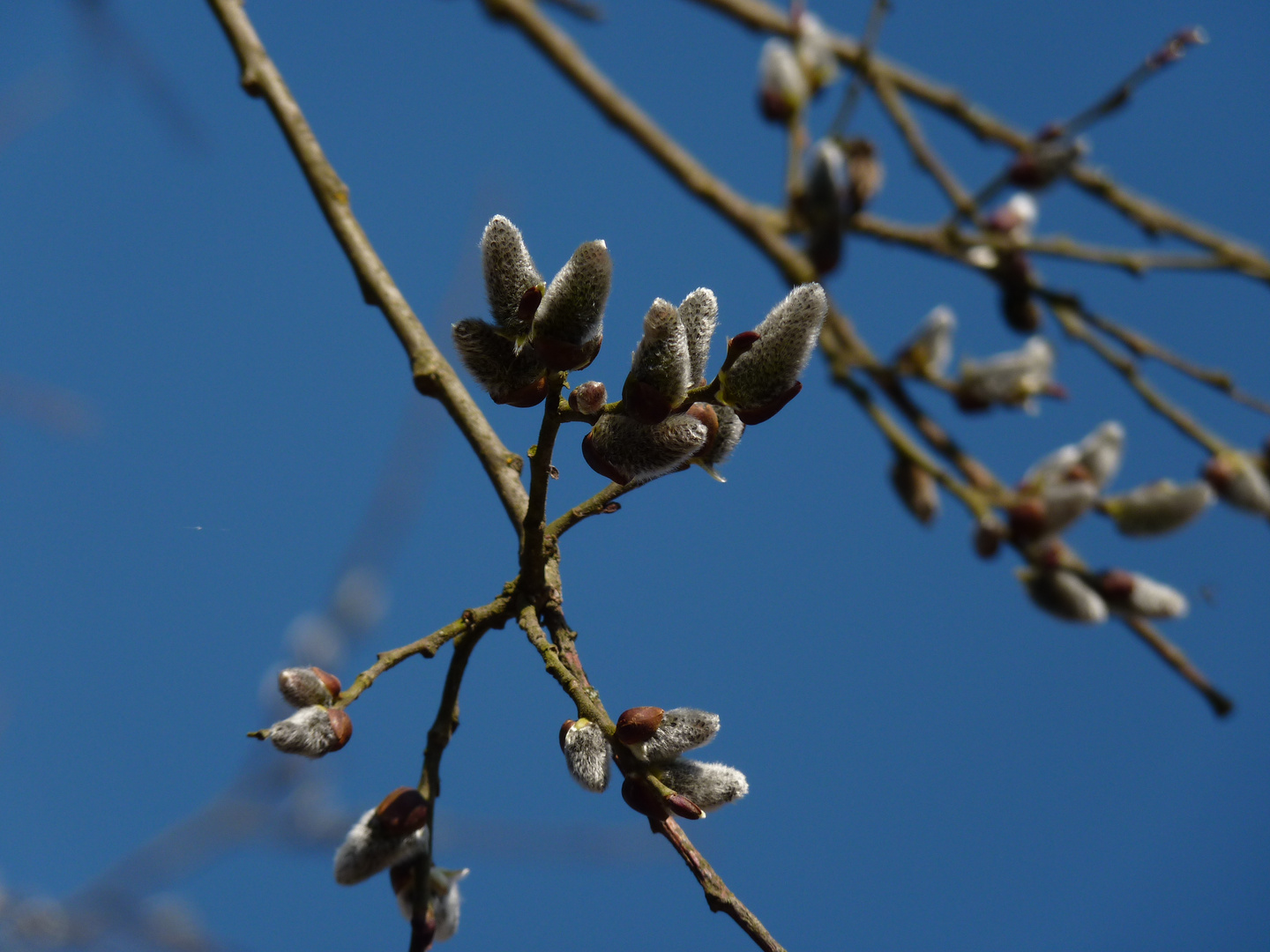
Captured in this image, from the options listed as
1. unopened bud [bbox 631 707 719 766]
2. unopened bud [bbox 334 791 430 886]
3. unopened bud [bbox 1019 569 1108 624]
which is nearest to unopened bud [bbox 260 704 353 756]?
unopened bud [bbox 334 791 430 886]

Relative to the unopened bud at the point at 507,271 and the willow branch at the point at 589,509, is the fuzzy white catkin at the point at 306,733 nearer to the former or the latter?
the willow branch at the point at 589,509

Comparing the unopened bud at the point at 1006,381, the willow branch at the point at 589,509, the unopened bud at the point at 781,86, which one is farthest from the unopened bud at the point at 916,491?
the willow branch at the point at 589,509

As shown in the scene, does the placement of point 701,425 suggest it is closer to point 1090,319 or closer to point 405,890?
point 405,890

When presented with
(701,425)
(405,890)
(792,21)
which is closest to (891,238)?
(792,21)

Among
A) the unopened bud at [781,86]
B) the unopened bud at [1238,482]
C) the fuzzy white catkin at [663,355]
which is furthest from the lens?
the unopened bud at [781,86]

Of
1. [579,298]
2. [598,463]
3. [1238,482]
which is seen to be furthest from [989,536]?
[579,298]

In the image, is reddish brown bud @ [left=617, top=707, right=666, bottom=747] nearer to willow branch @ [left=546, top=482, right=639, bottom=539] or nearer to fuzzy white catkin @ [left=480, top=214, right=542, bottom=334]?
willow branch @ [left=546, top=482, right=639, bottom=539]
